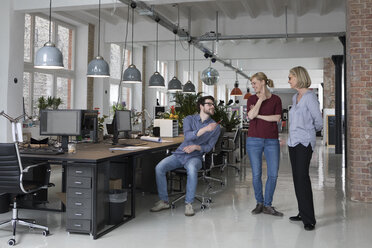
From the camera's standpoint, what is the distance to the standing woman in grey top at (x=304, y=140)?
4105 mm

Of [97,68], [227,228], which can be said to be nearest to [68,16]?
[97,68]

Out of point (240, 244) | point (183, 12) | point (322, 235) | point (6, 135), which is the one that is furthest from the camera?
point (183, 12)

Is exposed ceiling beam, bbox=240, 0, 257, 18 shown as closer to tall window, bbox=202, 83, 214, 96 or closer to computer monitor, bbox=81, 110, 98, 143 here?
computer monitor, bbox=81, 110, 98, 143

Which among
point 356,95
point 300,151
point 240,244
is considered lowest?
point 240,244

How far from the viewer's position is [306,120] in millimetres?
4121

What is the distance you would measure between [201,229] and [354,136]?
2638mm

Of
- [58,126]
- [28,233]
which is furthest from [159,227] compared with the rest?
[58,126]

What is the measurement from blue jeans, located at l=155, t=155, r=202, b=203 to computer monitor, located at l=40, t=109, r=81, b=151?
1078 millimetres

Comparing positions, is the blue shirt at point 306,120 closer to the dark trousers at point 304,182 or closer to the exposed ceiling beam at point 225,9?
the dark trousers at point 304,182

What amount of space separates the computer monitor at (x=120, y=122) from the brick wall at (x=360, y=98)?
10.1 feet

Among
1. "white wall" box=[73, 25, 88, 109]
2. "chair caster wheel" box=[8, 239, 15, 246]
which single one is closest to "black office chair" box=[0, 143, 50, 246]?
"chair caster wheel" box=[8, 239, 15, 246]

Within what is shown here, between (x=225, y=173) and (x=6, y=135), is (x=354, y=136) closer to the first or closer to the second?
(x=225, y=173)

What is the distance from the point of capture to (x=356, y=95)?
5.44 meters

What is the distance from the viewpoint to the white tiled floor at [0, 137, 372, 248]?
145 inches
